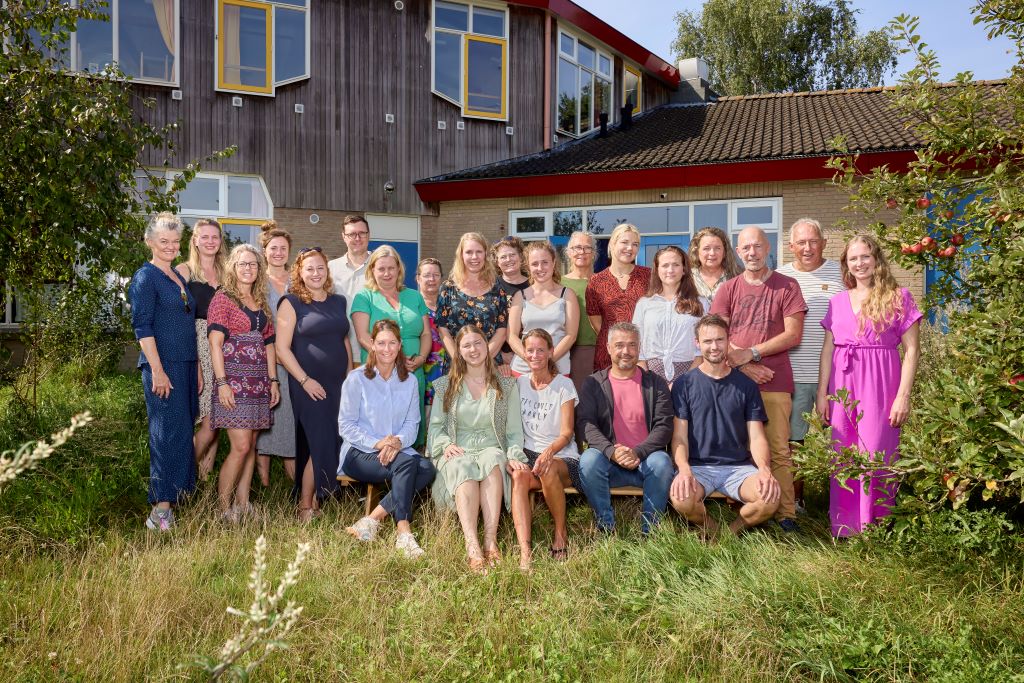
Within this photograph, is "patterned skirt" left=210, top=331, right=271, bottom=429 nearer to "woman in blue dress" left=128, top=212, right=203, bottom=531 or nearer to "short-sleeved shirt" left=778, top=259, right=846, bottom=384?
"woman in blue dress" left=128, top=212, right=203, bottom=531

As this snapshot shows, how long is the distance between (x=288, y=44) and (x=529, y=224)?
16.6ft

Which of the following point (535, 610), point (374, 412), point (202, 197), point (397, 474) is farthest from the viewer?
point (202, 197)

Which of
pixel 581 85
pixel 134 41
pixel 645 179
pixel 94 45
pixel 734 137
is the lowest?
pixel 645 179

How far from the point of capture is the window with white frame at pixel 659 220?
13898mm

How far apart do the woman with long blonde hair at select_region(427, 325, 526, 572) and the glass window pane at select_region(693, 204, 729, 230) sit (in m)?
9.25

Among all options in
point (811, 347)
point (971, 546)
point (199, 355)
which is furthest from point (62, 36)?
point (971, 546)

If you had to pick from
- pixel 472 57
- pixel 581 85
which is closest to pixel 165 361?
pixel 472 57

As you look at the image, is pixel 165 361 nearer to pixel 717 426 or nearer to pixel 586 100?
pixel 717 426

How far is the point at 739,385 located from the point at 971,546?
160 centimetres

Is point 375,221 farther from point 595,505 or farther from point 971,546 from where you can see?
point 971,546

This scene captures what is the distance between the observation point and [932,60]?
4.53 m

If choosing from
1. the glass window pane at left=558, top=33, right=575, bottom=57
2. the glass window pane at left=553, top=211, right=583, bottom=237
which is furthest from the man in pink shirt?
the glass window pane at left=558, top=33, right=575, bottom=57

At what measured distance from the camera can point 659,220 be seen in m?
14.8

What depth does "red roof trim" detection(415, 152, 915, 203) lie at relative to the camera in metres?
13.2
